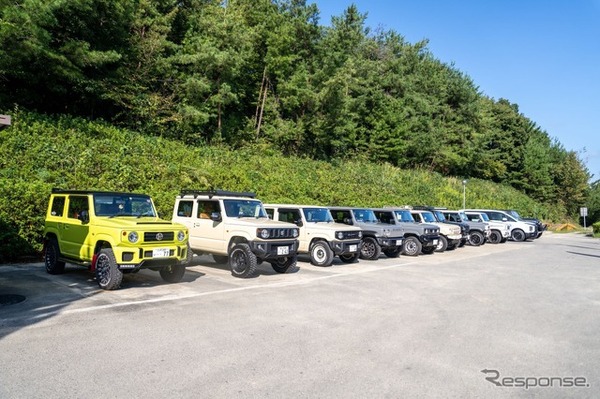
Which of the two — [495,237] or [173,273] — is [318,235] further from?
[495,237]

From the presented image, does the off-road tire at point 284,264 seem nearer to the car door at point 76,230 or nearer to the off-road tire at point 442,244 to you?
the car door at point 76,230

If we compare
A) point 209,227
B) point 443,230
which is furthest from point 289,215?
point 443,230

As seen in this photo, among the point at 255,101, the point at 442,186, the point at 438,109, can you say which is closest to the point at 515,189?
the point at 438,109

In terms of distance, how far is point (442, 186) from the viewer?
4028 centimetres

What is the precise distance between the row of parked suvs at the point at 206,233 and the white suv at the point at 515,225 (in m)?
11.0

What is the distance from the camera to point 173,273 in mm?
9102

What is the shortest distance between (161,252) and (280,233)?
3.12 meters

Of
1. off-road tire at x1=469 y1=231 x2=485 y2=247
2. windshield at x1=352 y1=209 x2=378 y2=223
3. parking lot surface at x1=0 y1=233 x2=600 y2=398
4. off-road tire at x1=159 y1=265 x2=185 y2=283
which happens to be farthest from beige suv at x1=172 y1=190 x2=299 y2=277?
off-road tire at x1=469 y1=231 x2=485 y2=247

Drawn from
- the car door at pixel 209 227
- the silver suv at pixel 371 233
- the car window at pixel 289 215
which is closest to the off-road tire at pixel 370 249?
the silver suv at pixel 371 233

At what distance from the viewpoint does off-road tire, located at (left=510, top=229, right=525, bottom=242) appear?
25.7m

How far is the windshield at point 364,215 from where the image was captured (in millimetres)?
15055

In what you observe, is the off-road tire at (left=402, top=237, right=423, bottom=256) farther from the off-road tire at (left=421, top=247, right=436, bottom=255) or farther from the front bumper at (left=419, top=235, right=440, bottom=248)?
the off-road tire at (left=421, top=247, right=436, bottom=255)

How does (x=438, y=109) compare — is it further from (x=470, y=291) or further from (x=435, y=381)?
(x=435, y=381)

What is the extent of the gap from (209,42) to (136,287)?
17977mm
